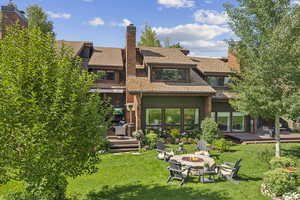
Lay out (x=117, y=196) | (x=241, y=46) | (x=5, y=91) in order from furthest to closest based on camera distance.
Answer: (x=241, y=46)
(x=117, y=196)
(x=5, y=91)

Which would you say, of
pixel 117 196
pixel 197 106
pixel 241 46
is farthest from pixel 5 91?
pixel 197 106

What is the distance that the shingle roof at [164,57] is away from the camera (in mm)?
18719

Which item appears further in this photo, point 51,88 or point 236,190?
point 236,190

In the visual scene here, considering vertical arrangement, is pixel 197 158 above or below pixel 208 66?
below

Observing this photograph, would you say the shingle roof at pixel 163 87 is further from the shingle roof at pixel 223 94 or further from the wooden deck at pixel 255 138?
the wooden deck at pixel 255 138

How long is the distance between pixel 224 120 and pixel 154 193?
48.0 feet

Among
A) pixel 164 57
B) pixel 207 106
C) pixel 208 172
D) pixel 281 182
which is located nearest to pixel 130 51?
pixel 164 57

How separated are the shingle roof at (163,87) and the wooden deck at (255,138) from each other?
17.4ft

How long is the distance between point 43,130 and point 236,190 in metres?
8.04

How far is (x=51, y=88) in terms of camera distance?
5754 mm

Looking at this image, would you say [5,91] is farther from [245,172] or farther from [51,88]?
[245,172]

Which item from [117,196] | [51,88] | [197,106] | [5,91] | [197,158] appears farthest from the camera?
[197,106]

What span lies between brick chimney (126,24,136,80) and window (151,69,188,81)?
7.21 ft

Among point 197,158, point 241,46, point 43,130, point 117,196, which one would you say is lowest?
point 117,196
